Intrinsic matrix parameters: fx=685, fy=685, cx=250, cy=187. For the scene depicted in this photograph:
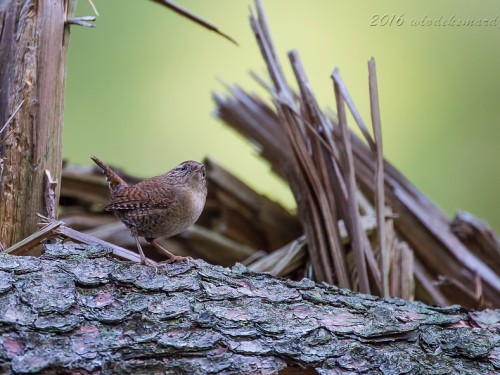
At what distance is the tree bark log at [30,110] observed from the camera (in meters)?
2.20

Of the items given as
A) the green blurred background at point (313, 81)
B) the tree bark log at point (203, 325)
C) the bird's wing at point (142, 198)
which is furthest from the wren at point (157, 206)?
the green blurred background at point (313, 81)

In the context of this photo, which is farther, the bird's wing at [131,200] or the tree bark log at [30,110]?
the bird's wing at [131,200]

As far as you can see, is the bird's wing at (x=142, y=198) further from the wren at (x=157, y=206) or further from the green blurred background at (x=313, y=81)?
the green blurred background at (x=313, y=81)

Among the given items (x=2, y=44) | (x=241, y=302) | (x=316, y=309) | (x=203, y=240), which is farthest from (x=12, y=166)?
(x=203, y=240)

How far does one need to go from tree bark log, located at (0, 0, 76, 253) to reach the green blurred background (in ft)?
7.90

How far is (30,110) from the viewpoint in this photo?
222cm

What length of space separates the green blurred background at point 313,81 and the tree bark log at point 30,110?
2.41 m

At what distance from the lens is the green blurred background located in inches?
186

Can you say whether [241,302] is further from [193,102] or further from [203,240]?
[193,102]

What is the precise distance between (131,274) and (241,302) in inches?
12.6

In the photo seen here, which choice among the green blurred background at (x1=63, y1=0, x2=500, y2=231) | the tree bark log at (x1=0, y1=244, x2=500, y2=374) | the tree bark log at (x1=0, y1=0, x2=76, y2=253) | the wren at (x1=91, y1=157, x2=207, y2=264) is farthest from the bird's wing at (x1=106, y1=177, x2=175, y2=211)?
the green blurred background at (x1=63, y1=0, x2=500, y2=231)

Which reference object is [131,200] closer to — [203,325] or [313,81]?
[203,325]

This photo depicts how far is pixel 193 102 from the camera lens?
491 centimetres

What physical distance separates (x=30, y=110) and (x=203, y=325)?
3.09 feet
